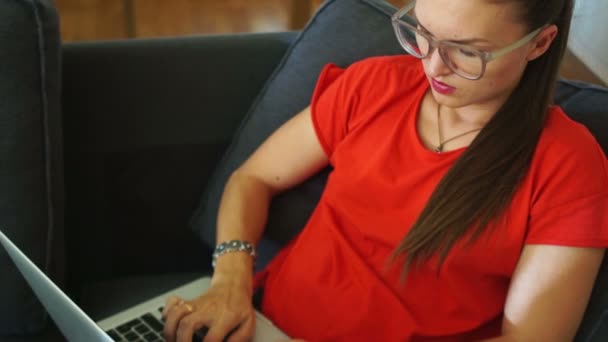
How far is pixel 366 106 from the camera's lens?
1.18 metres

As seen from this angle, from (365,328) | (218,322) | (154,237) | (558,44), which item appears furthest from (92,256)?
(558,44)

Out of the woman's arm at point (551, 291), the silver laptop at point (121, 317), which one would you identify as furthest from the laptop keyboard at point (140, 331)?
the woman's arm at point (551, 291)

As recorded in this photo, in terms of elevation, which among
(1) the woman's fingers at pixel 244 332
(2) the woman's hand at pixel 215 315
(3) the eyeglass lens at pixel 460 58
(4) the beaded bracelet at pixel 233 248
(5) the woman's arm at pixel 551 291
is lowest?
(1) the woman's fingers at pixel 244 332

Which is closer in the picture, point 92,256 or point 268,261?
point 268,261

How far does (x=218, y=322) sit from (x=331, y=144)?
1.12 ft

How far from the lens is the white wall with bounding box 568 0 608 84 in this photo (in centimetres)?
131

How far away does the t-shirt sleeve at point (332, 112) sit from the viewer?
120 centimetres

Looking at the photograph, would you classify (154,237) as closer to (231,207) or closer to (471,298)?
(231,207)

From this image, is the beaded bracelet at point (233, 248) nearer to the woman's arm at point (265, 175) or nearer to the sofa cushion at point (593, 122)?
the woman's arm at point (265, 175)

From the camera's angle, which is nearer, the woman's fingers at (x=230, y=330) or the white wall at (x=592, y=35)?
the woman's fingers at (x=230, y=330)

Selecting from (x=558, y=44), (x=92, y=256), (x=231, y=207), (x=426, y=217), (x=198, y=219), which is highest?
(x=558, y=44)

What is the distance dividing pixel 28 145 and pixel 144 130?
26 centimetres

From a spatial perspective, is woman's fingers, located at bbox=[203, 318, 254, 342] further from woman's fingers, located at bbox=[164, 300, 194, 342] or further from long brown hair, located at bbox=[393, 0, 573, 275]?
long brown hair, located at bbox=[393, 0, 573, 275]

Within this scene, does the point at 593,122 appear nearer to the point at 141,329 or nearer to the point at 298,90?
the point at 298,90
